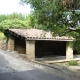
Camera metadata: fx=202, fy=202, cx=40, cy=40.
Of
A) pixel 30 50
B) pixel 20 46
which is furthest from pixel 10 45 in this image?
pixel 30 50

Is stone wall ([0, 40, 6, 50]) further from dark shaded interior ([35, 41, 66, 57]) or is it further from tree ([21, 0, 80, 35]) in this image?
tree ([21, 0, 80, 35])

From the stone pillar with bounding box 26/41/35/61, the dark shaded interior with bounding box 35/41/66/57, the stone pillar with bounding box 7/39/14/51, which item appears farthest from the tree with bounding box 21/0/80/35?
the stone pillar with bounding box 7/39/14/51

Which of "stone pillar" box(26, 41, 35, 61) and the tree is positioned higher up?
the tree

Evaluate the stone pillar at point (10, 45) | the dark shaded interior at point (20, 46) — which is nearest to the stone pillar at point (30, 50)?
the dark shaded interior at point (20, 46)

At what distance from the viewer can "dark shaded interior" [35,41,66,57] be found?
79.2 ft

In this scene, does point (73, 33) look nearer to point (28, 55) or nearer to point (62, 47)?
point (28, 55)

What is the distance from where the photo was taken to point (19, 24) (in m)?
30.3

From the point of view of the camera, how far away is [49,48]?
24906mm

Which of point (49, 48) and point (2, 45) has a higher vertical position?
point (2, 45)

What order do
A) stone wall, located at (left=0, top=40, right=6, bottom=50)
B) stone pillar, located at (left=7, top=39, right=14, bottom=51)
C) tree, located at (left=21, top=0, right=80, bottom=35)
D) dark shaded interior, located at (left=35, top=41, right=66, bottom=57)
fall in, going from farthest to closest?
stone wall, located at (left=0, top=40, right=6, bottom=50) < stone pillar, located at (left=7, top=39, right=14, bottom=51) < dark shaded interior, located at (left=35, top=41, right=66, bottom=57) < tree, located at (left=21, top=0, right=80, bottom=35)

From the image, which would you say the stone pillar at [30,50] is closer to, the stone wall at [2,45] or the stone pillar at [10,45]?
the stone pillar at [10,45]

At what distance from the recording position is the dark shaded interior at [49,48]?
2415 cm

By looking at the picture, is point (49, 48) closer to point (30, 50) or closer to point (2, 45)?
point (30, 50)

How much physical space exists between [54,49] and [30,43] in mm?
6311
